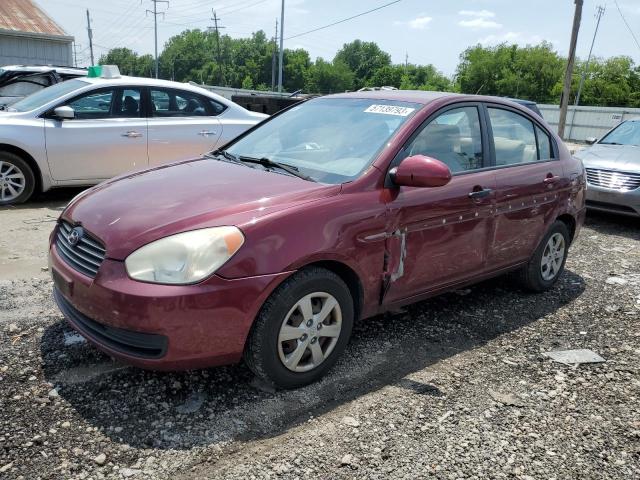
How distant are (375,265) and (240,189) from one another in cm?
91

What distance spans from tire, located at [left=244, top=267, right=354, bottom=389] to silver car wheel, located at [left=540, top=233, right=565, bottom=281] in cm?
249

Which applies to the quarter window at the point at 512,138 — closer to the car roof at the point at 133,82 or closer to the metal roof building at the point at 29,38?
the car roof at the point at 133,82

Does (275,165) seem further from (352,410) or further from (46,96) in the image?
(46,96)

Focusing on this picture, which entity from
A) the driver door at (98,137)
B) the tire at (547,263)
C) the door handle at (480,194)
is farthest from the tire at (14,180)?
the tire at (547,263)

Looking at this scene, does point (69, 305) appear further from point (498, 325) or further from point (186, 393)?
point (498, 325)

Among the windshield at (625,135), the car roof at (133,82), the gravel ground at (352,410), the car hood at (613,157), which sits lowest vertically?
the gravel ground at (352,410)

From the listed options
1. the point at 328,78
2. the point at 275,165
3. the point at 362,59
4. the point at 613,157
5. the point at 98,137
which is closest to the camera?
the point at 275,165

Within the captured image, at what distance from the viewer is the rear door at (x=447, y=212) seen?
11.6ft

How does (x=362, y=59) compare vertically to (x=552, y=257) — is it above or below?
above

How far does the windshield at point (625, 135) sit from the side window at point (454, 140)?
601cm

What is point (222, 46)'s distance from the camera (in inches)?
4599

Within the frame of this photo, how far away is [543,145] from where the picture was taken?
489 cm

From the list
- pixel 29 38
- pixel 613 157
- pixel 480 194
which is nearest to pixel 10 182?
pixel 480 194

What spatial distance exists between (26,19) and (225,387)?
2377 cm
